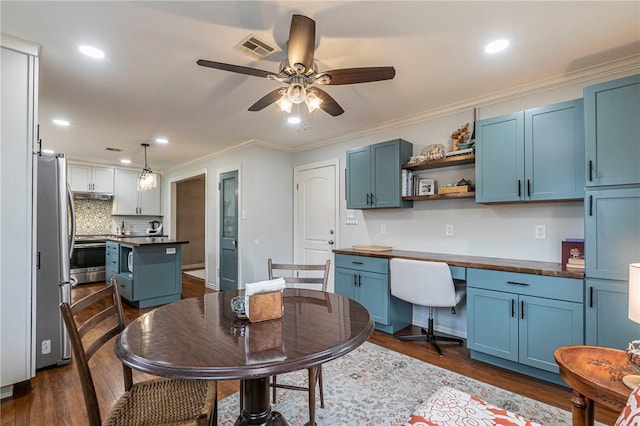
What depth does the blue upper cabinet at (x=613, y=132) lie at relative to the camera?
1981 millimetres

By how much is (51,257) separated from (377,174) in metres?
3.20

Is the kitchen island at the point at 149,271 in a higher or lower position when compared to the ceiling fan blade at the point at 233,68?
lower

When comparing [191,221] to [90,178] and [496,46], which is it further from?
[496,46]

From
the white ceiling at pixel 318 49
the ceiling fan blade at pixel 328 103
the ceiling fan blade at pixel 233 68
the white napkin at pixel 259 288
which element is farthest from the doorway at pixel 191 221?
the white napkin at pixel 259 288

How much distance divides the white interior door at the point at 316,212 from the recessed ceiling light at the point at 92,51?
289 cm

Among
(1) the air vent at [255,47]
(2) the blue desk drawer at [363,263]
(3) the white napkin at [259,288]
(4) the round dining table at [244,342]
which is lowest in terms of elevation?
(2) the blue desk drawer at [363,263]

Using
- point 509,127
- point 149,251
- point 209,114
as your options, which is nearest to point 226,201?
point 149,251

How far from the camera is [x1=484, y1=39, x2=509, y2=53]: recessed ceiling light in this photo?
2.09 metres

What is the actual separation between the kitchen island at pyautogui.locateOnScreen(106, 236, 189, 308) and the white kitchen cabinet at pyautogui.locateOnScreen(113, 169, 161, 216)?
235cm

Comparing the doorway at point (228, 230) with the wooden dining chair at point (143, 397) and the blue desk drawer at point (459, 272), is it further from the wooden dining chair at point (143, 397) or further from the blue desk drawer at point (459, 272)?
the wooden dining chair at point (143, 397)

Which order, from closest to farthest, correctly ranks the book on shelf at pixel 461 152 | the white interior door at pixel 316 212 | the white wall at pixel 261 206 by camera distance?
the book on shelf at pixel 461 152, the white interior door at pixel 316 212, the white wall at pixel 261 206

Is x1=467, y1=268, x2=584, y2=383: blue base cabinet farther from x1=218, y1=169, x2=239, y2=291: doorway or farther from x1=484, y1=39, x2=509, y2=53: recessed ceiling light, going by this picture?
x1=218, y1=169, x2=239, y2=291: doorway

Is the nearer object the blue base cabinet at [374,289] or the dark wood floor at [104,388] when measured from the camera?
the dark wood floor at [104,388]

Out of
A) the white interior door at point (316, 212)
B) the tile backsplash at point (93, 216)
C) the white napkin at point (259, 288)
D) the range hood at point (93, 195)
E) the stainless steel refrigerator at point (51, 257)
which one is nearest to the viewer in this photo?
the white napkin at point (259, 288)
